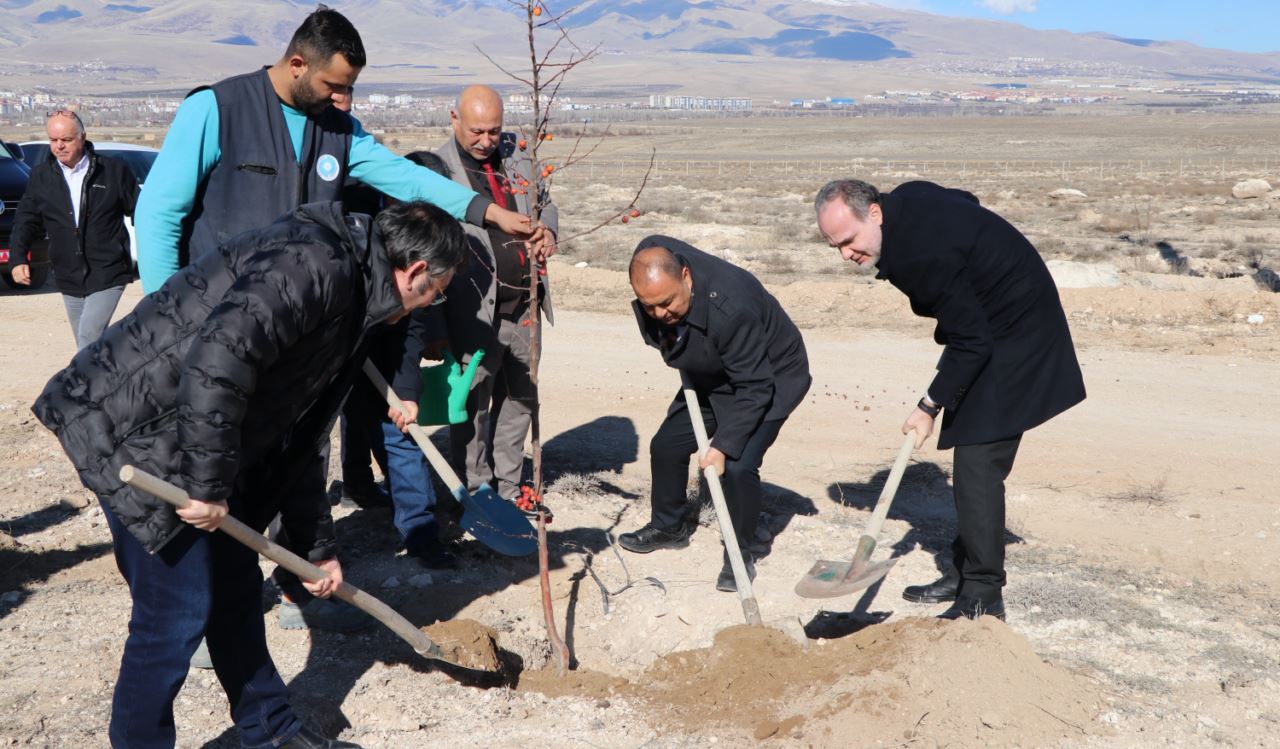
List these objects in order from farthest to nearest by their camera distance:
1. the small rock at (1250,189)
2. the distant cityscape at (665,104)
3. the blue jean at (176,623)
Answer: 1. the distant cityscape at (665,104)
2. the small rock at (1250,189)
3. the blue jean at (176,623)

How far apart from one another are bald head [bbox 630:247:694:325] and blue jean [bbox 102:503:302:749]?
1698 millimetres

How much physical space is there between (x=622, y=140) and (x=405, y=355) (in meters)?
62.0

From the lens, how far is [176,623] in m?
2.96

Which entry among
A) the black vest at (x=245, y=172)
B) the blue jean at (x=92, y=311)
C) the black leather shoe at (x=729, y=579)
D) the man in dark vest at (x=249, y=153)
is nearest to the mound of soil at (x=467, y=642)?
the black leather shoe at (x=729, y=579)

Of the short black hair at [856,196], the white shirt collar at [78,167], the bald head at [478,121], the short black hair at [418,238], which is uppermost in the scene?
the bald head at [478,121]

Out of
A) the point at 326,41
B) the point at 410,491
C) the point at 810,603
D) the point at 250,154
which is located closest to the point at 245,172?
the point at 250,154

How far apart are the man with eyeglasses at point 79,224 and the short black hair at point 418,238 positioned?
4.17m

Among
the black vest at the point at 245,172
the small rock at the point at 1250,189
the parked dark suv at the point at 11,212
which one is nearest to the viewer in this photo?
the black vest at the point at 245,172

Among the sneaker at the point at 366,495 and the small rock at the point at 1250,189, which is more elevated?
the small rock at the point at 1250,189

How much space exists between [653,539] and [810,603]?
2.82ft

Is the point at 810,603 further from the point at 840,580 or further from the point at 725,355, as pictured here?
the point at 725,355

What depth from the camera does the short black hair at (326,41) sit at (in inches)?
145

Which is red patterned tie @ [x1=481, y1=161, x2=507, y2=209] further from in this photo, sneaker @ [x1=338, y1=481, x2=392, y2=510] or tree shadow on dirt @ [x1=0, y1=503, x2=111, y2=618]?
tree shadow on dirt @ [x1=0, y1=503, x2=111, y2=618]

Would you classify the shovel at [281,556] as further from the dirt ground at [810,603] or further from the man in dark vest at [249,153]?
the man in dark vest at [249,153]
